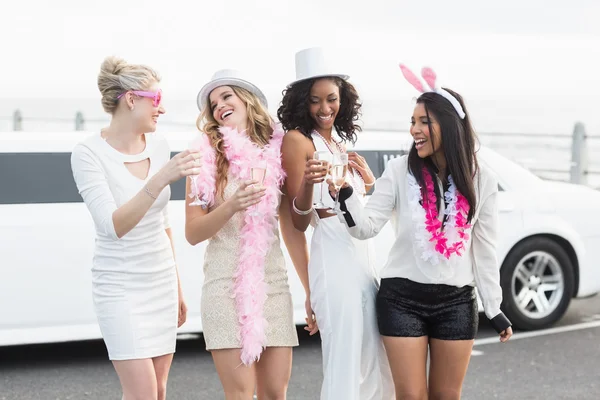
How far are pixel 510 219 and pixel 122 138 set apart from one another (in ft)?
14.6

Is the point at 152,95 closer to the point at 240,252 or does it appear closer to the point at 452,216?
the point at 240,252

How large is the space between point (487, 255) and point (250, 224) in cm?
99

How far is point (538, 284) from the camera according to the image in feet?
25.2

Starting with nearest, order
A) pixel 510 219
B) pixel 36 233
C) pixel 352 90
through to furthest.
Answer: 1. pixel 352 90
2. pixel 36 233
3. pixel 510 219

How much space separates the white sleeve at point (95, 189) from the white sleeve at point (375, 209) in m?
0.89

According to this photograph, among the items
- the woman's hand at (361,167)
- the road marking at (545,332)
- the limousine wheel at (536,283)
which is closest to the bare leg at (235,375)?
the woman's hand at (361,167)

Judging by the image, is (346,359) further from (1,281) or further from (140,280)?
(1,281)

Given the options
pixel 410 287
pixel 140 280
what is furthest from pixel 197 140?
pixel 410 287

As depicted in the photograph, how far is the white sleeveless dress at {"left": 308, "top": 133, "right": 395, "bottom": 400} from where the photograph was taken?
3.76 metres

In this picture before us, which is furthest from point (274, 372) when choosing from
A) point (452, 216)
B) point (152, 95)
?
point (152, 95)

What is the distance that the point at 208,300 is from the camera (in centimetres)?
372

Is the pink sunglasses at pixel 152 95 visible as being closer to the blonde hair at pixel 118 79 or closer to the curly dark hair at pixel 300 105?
the blonde hair at pixel 118 79

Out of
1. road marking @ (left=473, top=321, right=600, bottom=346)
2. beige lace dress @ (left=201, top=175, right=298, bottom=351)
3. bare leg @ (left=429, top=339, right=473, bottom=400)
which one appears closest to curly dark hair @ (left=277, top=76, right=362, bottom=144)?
beige lace dress @ (left=201, top=175, right=298, bottom=351)

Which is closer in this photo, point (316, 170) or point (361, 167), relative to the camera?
point (316, 170)
